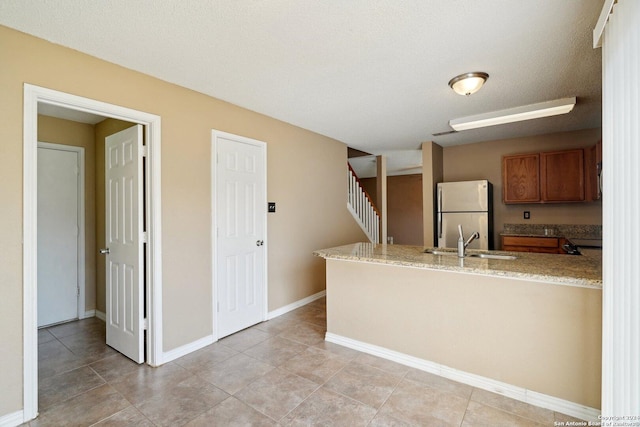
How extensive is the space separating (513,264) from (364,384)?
1.45 m

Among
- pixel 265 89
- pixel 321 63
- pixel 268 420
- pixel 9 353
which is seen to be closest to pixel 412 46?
pixel 321 63

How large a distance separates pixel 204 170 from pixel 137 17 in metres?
1.41

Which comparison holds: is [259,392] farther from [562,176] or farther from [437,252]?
[562,176]

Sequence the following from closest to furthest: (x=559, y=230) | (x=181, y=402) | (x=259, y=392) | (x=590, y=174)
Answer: (x=181, y=402) < (x=259, y=392) < (x=590, y=174) < (x=559, y=230)

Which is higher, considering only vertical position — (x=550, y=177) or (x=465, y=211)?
(x=550, y=177)

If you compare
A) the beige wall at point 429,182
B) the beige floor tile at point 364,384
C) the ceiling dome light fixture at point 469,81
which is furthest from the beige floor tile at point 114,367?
the beige wall at point 429,182

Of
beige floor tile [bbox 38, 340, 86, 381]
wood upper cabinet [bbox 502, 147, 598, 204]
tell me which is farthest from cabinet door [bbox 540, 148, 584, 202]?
A: beige floor tile [bbox 38, 340, 86, 381]

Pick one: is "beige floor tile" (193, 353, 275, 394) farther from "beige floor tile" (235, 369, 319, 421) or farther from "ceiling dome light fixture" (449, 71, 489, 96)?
"ceiling dome light fixture" (449, 71, 489, 96)

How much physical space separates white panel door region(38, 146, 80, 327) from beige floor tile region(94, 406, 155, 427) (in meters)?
2.40

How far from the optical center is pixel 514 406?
2021 mm

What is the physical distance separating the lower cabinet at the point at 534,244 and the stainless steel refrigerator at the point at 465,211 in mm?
→ 277

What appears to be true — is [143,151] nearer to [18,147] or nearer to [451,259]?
[18,147]

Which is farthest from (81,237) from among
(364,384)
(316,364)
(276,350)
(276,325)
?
(364,384)

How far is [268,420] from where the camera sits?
6.26 feet
